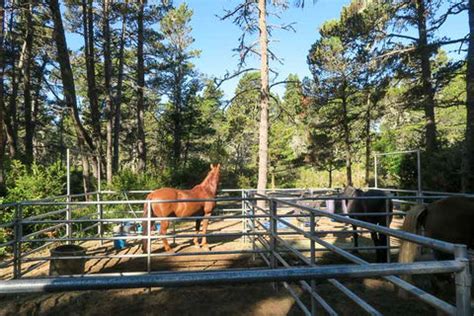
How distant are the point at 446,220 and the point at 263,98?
29.7 feet

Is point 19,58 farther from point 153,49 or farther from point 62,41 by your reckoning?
point 62,41

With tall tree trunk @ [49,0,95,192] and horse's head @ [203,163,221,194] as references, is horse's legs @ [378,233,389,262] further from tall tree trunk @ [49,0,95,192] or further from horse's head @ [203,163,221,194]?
tall tree trunk @ [49,0,95,192]

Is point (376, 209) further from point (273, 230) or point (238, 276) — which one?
point (238, 276)

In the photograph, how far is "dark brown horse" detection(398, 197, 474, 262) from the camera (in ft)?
14.4

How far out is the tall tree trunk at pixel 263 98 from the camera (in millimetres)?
13003

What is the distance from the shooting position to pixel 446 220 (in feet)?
14.8

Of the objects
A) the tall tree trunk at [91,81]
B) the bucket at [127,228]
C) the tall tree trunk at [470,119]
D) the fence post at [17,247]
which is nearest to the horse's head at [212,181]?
the bucket at [127,228]

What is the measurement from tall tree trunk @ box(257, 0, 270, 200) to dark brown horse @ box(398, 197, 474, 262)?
8217 millimetres

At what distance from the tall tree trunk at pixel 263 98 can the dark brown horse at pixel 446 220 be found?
8.22 meters

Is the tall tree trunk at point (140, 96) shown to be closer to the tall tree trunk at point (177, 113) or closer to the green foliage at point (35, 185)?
the green foliage at point (35, 185)

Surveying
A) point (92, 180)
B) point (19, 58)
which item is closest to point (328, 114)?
point (92, 180)

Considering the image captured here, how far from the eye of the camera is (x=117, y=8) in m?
18.8

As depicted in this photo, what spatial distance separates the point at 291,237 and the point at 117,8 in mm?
14412

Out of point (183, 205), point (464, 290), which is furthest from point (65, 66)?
point (464, 290)
